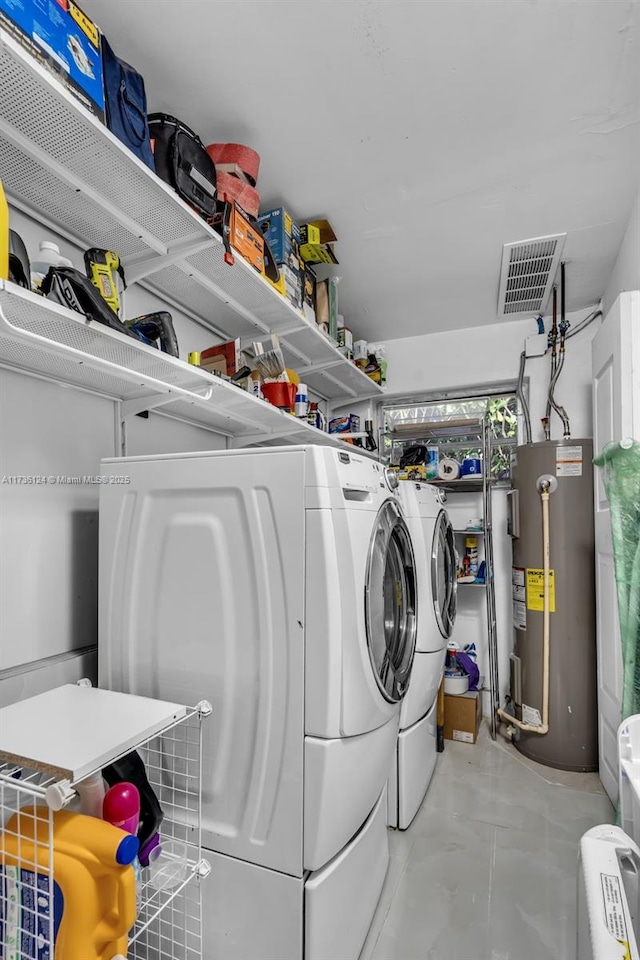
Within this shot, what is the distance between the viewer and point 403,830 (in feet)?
7.03

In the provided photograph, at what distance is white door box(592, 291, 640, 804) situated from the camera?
1960mm

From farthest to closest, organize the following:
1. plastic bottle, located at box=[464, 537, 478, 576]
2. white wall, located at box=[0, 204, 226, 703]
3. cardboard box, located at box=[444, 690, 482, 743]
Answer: plastic bottle, located at box=[464, 537, 478, 576] < cardboard box, located at box=[444, 690, 482, 743] < white wall, located at box=[0, 204, 226, 703]

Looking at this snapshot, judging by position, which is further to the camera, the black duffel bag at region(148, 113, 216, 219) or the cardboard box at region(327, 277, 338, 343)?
the cardboard box at region(327, 277, 338, 343)

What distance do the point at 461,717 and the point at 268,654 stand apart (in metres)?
2.31

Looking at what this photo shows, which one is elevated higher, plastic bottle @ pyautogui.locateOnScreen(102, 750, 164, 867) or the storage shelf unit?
the storage shelf unit

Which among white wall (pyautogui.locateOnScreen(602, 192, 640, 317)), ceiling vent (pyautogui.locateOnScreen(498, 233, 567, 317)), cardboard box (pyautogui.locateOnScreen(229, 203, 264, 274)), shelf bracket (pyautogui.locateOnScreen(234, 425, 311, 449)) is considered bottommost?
shelf bracket (pyautogui.locateOnScreen(234, 425, 311, 449))

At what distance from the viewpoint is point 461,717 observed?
305 centimetres

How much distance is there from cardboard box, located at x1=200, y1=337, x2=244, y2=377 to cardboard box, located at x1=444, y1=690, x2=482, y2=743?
243 centimetres

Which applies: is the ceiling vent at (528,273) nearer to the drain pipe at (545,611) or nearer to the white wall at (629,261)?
the white wall at (629,261)

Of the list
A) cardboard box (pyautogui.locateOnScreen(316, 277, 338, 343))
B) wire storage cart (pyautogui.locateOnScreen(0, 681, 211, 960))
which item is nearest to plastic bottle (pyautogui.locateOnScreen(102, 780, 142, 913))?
wire storage cart (pyautogui.locateOnScreen(0, 681, 211, 960))

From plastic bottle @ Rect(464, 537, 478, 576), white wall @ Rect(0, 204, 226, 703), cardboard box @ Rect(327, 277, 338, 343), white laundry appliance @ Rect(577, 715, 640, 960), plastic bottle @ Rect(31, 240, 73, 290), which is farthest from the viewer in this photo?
plastic bottle @ Rect(464, 537, 478, 576)

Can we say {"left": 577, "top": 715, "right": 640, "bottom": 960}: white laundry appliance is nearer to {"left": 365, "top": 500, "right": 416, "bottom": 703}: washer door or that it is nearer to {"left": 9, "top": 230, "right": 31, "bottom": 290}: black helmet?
{"left": 365, "top": 500, "right": 416, "bottom": 703}: washer door

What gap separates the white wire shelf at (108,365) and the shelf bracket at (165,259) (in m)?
0.39

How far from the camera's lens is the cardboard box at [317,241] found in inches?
87.5
